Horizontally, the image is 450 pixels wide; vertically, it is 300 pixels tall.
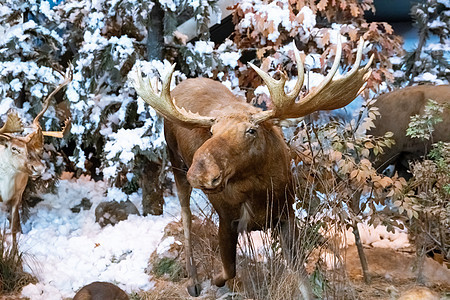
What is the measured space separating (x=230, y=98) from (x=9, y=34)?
3.31m

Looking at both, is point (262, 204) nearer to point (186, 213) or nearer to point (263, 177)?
point (263, 177)

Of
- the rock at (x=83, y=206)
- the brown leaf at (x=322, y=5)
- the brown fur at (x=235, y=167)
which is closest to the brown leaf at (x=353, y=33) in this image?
the brown leaf at (x=322, y=5)

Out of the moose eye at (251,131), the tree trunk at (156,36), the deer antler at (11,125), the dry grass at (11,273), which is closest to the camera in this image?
the moose eye at (251,131)

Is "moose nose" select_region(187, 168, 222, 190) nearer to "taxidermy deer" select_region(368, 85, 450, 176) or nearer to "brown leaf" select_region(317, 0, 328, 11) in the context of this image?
"taxidermy deer" select_region(368, 85, 450, 176)

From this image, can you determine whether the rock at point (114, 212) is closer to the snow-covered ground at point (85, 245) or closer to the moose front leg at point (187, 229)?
the snow-covered ground at point (85, 245)

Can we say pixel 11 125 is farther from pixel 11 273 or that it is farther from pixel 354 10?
pixel 354 10

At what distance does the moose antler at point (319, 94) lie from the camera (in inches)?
117

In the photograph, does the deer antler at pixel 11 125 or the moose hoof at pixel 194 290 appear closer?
the moose hoof at pixel 194 290

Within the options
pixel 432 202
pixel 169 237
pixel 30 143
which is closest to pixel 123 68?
pixel 30 143

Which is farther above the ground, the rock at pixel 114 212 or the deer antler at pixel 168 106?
the deer antler at pixel 168 106

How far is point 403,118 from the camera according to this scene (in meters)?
4.84

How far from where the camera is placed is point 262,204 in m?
3.22

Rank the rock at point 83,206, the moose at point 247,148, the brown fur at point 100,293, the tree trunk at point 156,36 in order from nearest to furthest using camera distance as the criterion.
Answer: the moose at point 247,148, the brown fur at point 100,293, the tree trunk at point 156,36, the rock at point 83,206

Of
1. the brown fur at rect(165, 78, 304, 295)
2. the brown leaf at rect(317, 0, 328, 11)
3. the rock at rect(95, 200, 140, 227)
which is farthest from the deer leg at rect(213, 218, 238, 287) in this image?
the brown leaf at rect(317, 0, 328, 11)
